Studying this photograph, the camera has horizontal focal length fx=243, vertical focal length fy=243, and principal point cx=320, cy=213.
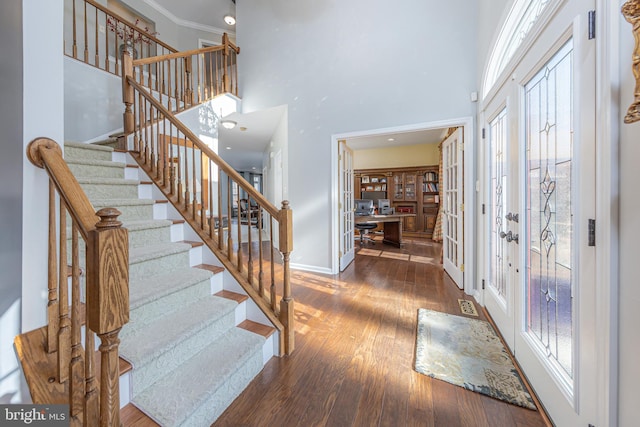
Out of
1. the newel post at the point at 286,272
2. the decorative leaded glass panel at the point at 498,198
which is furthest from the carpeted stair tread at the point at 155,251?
the decorative leaded glass panel at the point at 498,198

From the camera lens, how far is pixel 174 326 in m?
1.40

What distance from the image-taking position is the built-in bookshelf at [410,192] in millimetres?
6539

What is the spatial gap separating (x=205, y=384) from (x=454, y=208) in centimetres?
324

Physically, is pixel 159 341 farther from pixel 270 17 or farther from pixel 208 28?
pixel 208 28

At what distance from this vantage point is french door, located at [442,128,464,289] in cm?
289

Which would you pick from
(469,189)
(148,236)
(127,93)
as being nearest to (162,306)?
(148,236)

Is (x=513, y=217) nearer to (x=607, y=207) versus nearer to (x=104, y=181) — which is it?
(x=607, y=207)

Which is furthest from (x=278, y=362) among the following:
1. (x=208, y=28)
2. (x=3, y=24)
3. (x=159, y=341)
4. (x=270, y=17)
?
(x=208, y=28)

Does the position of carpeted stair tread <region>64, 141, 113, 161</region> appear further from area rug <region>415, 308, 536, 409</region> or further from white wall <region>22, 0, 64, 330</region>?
area rug <region>415, 308, 536, 409</region>

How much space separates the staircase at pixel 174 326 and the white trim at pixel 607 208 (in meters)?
1.58

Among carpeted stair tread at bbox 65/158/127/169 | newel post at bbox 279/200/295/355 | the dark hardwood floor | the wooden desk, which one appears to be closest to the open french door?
the wooden desk

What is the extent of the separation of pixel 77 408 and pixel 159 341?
1.26ft

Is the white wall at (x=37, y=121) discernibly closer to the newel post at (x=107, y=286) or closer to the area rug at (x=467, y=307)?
the newel post at (x=107, y=286)

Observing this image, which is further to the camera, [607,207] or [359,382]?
Answer: [359,382]
